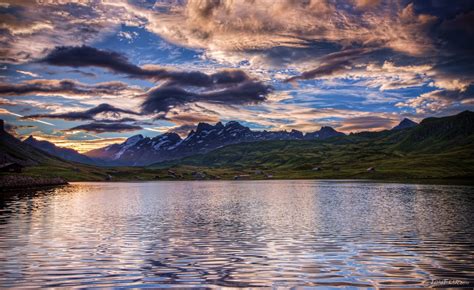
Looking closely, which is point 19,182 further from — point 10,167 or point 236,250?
point 236,250

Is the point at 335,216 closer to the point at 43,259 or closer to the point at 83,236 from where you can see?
the point at 83,236

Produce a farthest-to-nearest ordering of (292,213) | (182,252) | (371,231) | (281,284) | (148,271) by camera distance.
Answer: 1. (292,213)
2. (371,231)
3. (182,252)
4. (148,271)
5. (281,284)

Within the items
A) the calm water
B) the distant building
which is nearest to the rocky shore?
the distant building

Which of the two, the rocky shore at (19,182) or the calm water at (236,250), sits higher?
the rocky shore at (19,182)

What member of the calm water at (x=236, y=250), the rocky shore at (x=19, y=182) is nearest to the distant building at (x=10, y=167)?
the rocky shore at (x=19, y=182)

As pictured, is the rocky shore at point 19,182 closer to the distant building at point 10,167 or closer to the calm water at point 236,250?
the distant building at point 10,167

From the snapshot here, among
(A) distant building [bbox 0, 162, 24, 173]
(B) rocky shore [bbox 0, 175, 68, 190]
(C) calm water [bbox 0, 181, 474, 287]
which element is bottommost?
(C) calm water [bbox 0, 181, 474, 287]

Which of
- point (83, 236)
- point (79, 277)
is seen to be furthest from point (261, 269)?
point (83, 236)

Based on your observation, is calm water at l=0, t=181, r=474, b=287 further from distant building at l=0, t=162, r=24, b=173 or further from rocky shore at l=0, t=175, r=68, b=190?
distant building at l=0, t=162, r=24, b=173

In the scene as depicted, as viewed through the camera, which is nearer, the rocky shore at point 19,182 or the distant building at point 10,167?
the rocky shore at point 19,182

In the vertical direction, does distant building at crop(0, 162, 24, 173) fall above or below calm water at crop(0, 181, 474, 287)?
above

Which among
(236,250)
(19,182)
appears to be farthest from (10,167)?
(236,250)

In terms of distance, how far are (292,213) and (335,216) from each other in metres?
7.53

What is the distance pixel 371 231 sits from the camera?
143 ft
